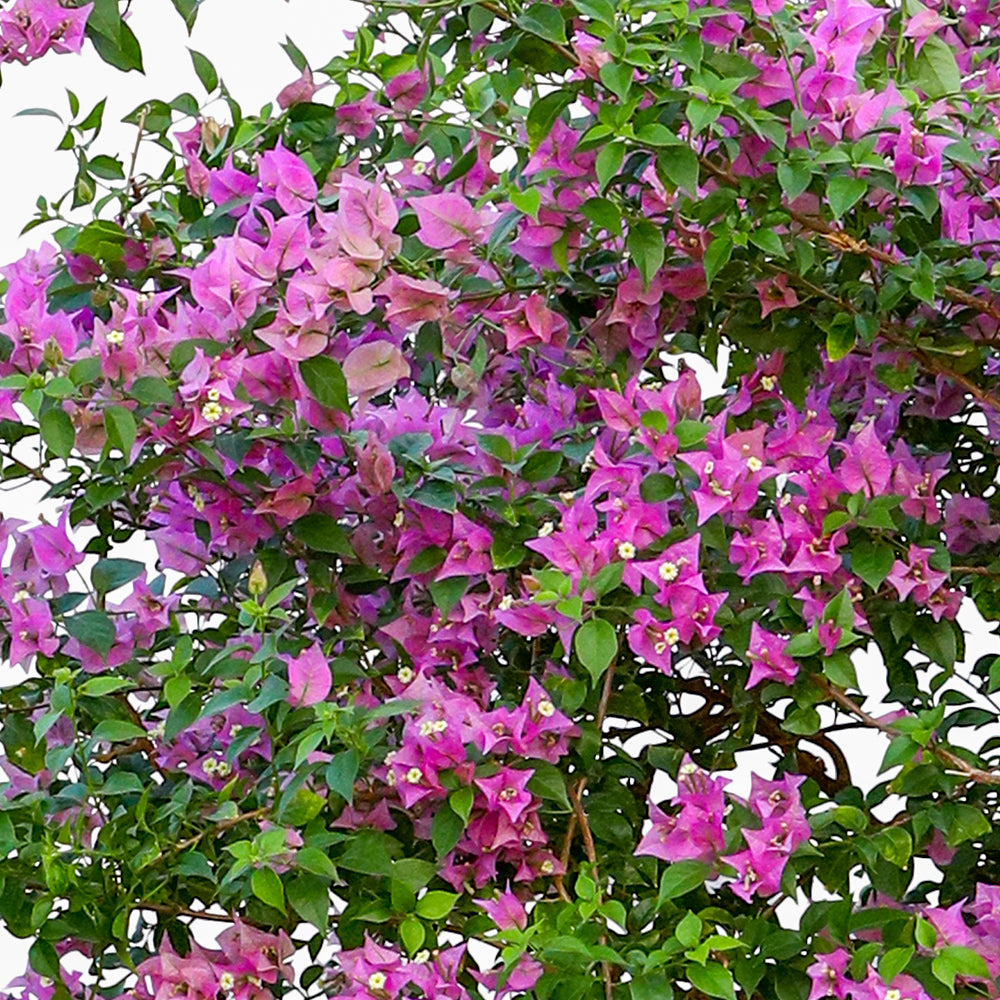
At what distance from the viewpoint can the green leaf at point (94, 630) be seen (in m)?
1.43

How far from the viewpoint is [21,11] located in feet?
4.31

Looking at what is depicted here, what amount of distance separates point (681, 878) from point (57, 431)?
53cm

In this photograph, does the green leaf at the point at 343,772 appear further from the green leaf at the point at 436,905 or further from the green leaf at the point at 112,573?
the green leaf at the point at 112,573

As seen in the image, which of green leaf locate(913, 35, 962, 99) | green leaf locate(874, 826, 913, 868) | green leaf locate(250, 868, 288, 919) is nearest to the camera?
green leaf locate(250, 868, 288, 919)

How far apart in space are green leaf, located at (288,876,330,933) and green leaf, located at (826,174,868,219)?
58cm

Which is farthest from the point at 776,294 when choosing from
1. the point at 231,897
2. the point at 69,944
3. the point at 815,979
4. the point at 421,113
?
the point at 69,944

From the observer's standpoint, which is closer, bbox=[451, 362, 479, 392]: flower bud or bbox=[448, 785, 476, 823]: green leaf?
bbox=[448, 785, 476, 823]: green leaf

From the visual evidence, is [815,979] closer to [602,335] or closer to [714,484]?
[714,484]

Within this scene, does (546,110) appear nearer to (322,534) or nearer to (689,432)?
(689,432)

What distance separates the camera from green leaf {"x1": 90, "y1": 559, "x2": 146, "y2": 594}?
145 centimetres

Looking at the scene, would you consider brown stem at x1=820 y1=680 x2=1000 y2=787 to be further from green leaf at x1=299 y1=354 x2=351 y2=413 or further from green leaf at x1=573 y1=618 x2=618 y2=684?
green leaf at x1=299 y1=354 x2=351 y2=413

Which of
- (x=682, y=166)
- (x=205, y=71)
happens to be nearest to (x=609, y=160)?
(x=682, y=166)

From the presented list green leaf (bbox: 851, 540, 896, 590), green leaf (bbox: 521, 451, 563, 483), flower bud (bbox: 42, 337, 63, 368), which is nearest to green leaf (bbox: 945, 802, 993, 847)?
green leaf (bbox: 851, 540, 896, 590)

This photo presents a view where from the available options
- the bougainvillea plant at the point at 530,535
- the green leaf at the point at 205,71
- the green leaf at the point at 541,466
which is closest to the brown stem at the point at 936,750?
the bougainvillea plant at the point at 530,535
